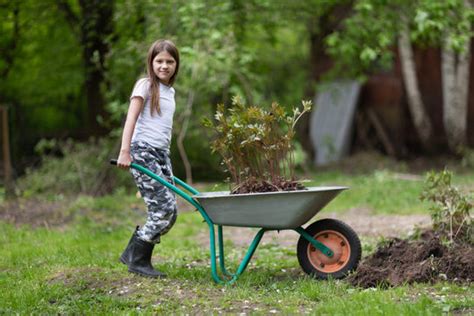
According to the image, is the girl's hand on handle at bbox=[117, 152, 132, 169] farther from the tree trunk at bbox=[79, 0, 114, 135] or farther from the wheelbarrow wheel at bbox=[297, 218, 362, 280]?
A: the tree trunk at bbox=[79, 0, 114, 135]

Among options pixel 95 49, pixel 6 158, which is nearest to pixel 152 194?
pixel 6 158

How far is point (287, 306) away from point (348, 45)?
605 cm

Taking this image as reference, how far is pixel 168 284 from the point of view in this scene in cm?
A: 465

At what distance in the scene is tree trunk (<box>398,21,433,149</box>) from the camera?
Answer: 518 inches

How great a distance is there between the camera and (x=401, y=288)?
4.27 metres

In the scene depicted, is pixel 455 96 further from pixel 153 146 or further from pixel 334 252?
pixel 153 146

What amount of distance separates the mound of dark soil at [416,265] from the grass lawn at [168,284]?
134mm

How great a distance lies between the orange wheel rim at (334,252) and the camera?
4762 mm

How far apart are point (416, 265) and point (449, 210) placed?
0.85 meters

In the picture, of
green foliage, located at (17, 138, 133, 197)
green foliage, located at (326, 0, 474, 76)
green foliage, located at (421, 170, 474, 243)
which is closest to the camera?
green foliage, located at (421, 170, 474, 243)

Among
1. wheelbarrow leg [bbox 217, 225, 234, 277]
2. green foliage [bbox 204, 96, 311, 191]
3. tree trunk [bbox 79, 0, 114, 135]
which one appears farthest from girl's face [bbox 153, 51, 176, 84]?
tree trunk [bbox 79, 0, 114, 135]

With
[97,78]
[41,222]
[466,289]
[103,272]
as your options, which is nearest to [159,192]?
[103,272]

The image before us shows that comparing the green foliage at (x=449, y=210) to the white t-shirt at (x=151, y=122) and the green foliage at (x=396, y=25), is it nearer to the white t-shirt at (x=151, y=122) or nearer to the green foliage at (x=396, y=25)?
the white t-shirt at (x=151, y=122)

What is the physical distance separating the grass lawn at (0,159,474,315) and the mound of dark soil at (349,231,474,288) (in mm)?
134
